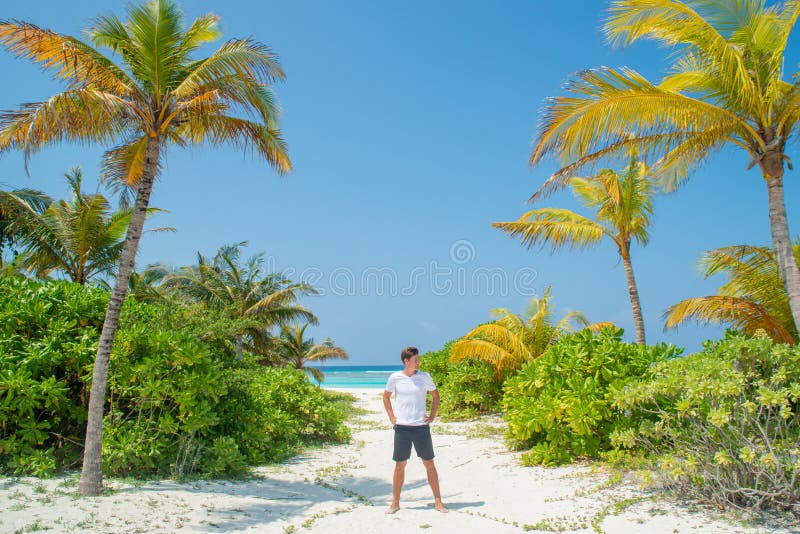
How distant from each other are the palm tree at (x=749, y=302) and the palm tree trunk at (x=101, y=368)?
11318mm

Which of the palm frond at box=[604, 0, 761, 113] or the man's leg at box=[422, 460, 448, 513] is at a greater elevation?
the palm frond at box=[604, 0, 761, 113]

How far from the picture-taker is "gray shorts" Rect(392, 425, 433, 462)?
5.66m

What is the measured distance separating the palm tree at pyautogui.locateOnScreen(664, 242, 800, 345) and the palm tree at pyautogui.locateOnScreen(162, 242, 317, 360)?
16.1 meters

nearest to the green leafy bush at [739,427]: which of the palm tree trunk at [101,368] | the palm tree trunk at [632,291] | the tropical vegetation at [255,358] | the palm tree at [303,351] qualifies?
the tropical vegetation at [255,358]

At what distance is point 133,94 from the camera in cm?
641

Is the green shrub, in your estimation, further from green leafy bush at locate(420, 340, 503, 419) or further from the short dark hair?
green leafy bush at locate(420, 340, 503, 419)

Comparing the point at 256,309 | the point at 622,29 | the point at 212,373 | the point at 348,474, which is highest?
the point at 622,29

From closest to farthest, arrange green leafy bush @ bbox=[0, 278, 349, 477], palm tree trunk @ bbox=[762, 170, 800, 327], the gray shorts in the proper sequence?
the gray shorts → green leafy bush @ bbox=[0, 278, 349, 477] → palm tree trunk @ bbox=[762, 170, 800, 327]

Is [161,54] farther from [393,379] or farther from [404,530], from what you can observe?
[404,530]

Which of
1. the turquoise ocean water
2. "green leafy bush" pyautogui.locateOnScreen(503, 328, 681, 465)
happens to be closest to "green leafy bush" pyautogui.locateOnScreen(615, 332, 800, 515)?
"green leafy bush" pyautogui.locateOnScreen(503, 328, 681, 465)

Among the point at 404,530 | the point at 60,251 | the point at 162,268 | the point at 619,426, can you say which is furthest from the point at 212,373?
the point at 162,268

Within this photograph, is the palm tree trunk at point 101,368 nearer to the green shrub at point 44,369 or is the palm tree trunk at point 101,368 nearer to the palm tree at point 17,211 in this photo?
the green shrub at point 44,369

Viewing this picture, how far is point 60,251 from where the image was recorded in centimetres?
1521

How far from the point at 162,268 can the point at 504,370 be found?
66.4 feet
